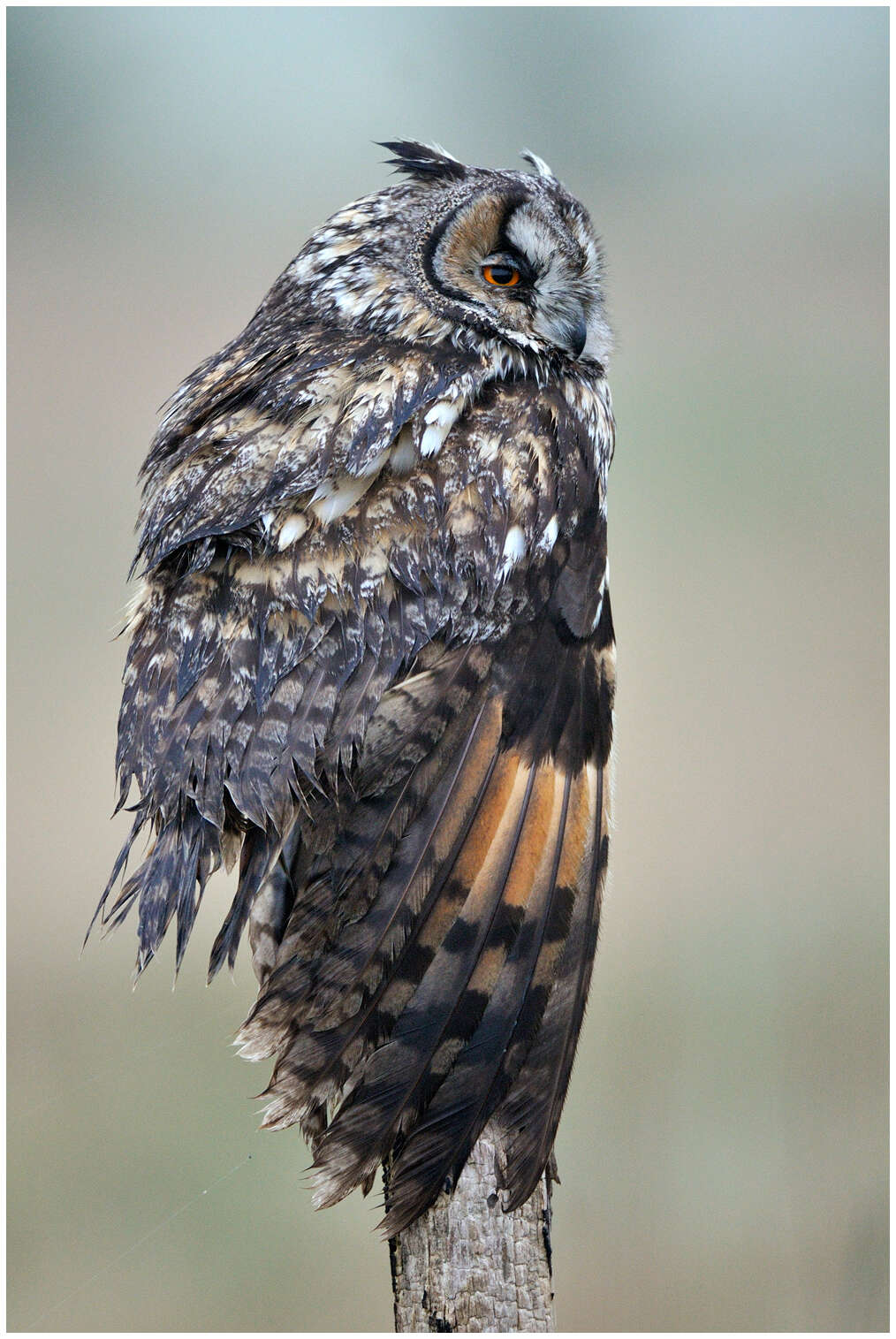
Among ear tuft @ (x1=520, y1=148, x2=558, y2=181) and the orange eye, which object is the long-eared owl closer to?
the orange eye

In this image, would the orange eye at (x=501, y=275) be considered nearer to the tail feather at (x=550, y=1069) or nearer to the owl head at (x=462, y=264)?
the owl head at (x=462, y=264)

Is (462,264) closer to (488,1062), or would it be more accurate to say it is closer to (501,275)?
(501,275)

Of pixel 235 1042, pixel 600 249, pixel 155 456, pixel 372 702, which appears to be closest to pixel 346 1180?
pixel 235 1042

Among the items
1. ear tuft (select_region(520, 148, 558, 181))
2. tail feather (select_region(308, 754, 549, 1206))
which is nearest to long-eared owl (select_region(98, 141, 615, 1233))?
tail feather (select_region(308, 754, 549, 1206))

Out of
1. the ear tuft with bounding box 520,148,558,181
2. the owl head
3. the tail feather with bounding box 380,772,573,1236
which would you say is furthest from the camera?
the ear tuft with bounding box 520,148,558,181

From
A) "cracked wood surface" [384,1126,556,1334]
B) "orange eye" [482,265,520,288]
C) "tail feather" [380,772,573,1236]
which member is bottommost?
"cracked wood surface" [384,1126,556,1334]

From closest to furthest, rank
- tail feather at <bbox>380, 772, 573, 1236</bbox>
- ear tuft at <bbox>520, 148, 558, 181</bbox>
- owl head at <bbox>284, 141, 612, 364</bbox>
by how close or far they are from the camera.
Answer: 1. tail feather at <bbox>380, 772, 573, 1236</bbox>
2. owl head at <bbox>284, 141, 612, 364</bbox>
3. ear tuft at <bbox>520, 148, 558, 181</bbox>

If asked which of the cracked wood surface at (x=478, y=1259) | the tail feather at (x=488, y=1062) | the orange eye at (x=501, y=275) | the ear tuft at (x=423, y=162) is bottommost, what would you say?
the cracked wood surface at (x=478, y=1259)

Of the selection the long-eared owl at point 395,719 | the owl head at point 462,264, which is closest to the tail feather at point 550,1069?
the long-eared owl at point 395,719

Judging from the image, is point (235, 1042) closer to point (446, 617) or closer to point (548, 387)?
point (446, 617)
